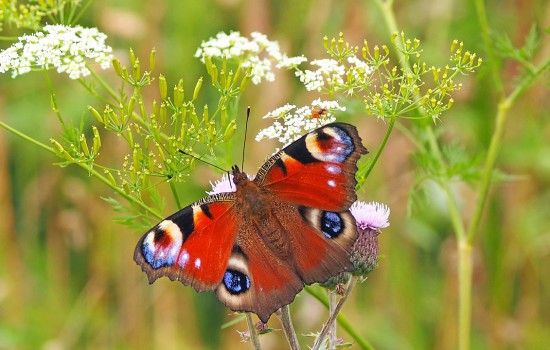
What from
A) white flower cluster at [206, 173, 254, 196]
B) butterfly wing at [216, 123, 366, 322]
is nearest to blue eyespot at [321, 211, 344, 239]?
butterfly wing at [216, 123, 366, 322]

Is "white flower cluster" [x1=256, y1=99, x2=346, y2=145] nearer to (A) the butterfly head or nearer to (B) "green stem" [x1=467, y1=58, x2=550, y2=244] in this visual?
(A) the butterfly head

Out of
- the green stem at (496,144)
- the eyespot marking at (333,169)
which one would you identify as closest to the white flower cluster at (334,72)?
the eyespot marking at (333,169)

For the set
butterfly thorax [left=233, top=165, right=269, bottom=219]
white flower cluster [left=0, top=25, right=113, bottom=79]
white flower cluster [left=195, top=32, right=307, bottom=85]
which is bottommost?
butterfly thorax [left=233, top=165, right=269, bottom=219]

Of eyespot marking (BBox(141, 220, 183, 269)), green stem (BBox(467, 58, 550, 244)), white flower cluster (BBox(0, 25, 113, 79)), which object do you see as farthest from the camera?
green stem (BBox(467, 58, 550, 244))

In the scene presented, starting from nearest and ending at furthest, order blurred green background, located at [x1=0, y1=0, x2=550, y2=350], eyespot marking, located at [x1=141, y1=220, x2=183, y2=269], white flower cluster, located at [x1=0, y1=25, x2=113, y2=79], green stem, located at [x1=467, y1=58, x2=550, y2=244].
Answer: eyespot marking, located at [x1=141, y1=220, x2=183, y2=269]
white flower cluster, located at [x1=0, y1=25, x2=113, y2=79]
green stem, located at [x1=467, y1=58, x2=550, y2=244]
blurred green background, located at [x1=0, y1=0, x2=550, y2=350]

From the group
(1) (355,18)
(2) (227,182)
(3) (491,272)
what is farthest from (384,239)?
(2) (227,182)

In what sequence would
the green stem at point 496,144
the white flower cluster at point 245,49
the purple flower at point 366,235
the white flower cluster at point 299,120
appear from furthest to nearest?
the green stem at point 496,144
the white flower cluster at point 245,49
the white flower cluster at point 299,120
the purple flower at point 366,235

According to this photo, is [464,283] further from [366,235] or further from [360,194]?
A: [360,194]

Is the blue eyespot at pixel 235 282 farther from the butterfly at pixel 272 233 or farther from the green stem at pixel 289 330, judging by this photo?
the green stem at pixel 289 330
